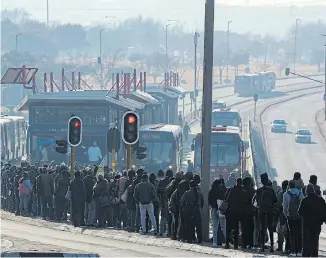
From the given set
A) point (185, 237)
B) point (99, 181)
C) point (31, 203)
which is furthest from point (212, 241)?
point (31, 203)

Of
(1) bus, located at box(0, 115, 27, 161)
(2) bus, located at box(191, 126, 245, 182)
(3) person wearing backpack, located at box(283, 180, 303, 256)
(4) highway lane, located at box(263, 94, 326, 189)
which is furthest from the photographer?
(4) highway lane, located at box(263, 94, 326, 189)

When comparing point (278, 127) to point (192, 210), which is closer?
point (192, 210)

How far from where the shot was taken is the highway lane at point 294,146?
7344 cm

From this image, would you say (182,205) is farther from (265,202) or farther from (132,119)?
(132,119)

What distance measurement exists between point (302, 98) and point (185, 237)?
123744 millimetres

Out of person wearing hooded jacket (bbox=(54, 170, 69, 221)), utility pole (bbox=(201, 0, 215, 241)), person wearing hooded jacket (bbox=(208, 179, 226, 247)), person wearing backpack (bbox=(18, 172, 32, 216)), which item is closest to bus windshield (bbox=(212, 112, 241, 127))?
person wearing backpack (bbox=(18, 172, 32, 216))

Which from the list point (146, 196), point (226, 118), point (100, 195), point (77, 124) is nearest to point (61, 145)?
point (77, 124)

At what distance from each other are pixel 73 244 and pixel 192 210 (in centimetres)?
268

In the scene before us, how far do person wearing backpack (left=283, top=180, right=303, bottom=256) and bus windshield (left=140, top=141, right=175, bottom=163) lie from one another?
29746 mm

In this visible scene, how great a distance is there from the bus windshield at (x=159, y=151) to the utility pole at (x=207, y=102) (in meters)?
26.3

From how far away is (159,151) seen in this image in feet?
180

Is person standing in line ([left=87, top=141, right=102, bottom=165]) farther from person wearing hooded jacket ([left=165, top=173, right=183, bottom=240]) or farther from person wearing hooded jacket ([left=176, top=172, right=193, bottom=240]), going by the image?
person wearing hooded jacket ([left=176, top=172, right=193, bottom=240])

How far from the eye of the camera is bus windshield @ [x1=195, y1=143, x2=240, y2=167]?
53062mm

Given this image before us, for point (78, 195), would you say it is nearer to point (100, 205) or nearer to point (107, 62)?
point (100, 205)
